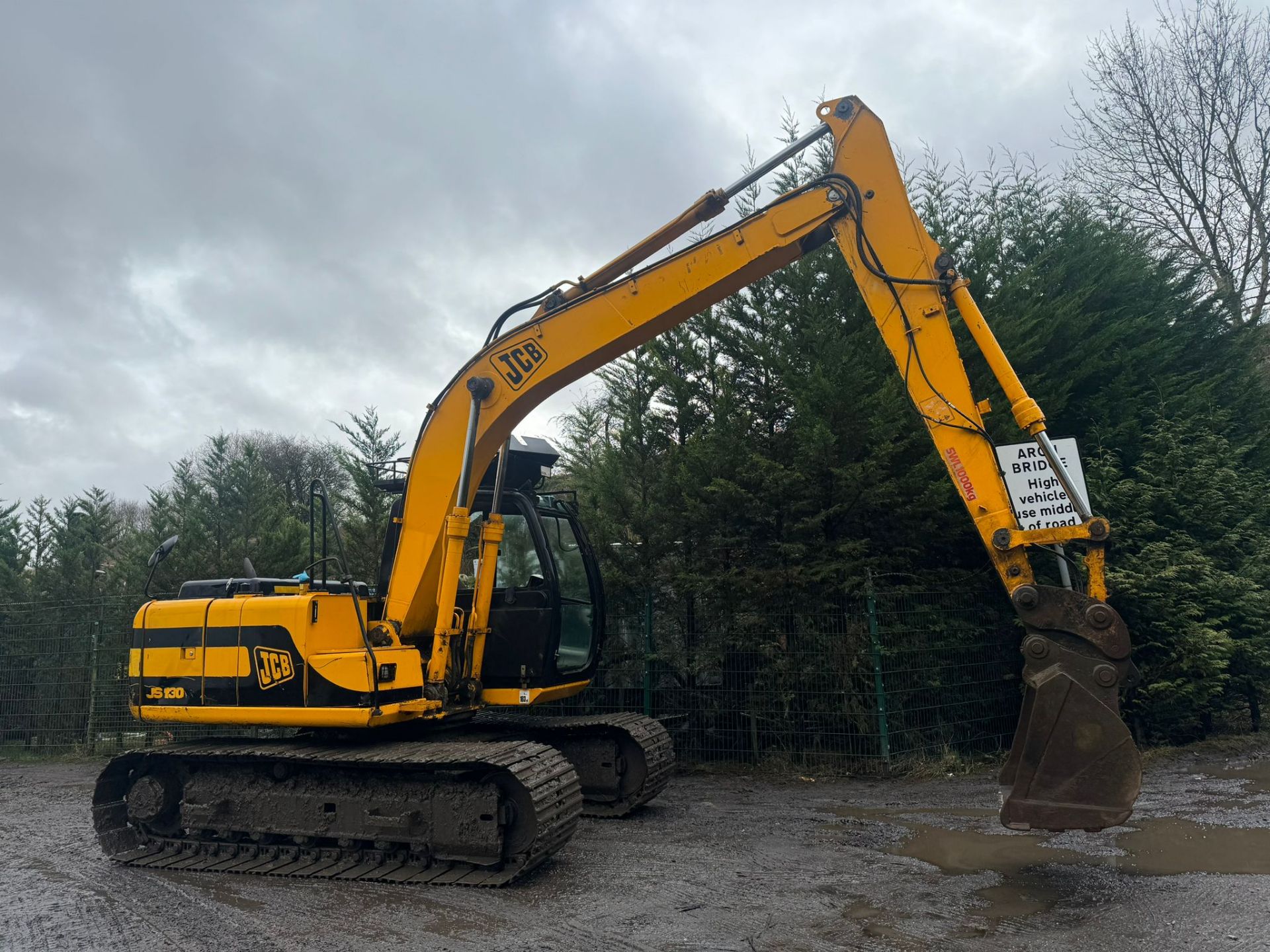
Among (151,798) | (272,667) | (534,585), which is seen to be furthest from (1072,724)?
(151,798)

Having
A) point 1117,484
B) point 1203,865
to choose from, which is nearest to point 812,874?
point 1203,865

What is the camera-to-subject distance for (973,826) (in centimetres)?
603

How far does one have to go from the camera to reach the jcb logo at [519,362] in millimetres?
6223

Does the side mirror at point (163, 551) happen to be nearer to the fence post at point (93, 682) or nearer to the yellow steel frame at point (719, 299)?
the yellow steel frame at point (719, 299)

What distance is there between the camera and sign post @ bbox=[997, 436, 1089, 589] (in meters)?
5.04

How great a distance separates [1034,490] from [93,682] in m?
11.1

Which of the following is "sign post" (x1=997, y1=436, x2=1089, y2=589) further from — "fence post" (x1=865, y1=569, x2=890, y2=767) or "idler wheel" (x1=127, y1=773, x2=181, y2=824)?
"idler wheel" (x1=127, y1=773, x2=181, y2=824)

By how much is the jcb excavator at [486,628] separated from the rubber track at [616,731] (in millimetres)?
23

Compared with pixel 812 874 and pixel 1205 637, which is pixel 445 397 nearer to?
pixel 812 874

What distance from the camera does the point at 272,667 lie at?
5934 mm

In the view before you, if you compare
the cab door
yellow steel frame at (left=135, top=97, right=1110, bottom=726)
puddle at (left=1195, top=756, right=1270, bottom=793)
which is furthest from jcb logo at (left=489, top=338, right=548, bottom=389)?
puddle at (left=1195, top=756, right=1270, bottom=793)

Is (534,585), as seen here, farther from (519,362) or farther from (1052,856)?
(1052,856)

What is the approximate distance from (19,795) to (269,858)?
476 cm

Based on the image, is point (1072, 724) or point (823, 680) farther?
point (823, 680)
